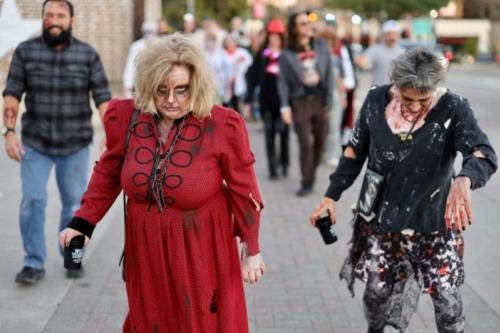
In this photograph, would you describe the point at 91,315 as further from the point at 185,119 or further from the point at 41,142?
the point at 185,119

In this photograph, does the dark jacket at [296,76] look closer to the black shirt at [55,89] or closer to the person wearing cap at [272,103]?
the person wearing cap at [272,103]

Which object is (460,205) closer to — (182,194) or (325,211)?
(325,211)

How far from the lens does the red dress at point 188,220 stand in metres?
3.32

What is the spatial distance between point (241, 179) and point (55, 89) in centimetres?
246

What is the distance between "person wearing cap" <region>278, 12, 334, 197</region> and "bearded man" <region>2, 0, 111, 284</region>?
11.4 feet

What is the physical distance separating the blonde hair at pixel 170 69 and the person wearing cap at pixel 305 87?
5.42 metres

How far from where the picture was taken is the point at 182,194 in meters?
3.30

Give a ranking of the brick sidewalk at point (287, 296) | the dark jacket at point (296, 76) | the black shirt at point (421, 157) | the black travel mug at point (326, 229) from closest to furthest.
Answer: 1. the black shirt at point (421, 157)
2. the black travel mug at point (326, 229)
3. the brick sidewalk at point (287, 296)
4. the dark jacket at point (296, 76)

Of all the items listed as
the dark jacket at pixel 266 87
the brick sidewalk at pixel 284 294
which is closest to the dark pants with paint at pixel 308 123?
the dark jacket at pixel 266 87

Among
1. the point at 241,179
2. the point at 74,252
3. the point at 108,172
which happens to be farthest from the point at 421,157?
the point at 74,252

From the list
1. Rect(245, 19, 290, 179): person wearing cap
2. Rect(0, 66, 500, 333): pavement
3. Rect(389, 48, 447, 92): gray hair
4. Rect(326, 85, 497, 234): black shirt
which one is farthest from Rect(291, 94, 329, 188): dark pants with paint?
Rect(389, 48, 447, 92): gray hair

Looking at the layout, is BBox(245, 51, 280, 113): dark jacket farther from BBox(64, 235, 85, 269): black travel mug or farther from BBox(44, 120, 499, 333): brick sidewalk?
BBox(64, 235, 85, 269): black travel mug

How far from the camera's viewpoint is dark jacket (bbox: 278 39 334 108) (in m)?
8.74

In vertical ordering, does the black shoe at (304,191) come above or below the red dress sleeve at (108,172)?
below
